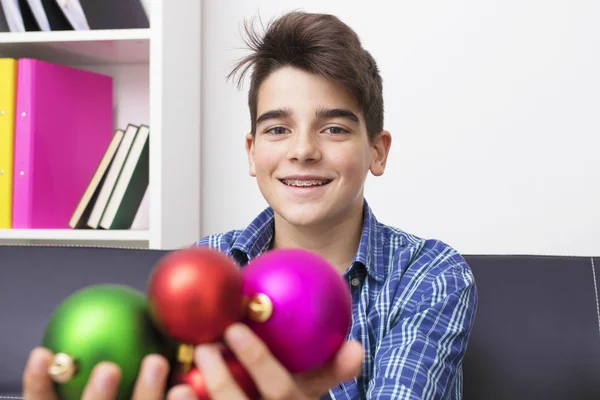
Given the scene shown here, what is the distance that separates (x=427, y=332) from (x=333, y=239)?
0.99ft

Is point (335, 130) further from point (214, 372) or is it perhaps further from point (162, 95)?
point (214, 372)

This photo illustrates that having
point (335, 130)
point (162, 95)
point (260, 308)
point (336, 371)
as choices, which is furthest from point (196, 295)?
point (162, 95)

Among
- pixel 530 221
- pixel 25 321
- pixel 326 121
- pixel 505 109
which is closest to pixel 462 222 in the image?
pixel 530 221

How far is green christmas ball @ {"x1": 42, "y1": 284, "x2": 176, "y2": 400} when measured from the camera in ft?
1.86

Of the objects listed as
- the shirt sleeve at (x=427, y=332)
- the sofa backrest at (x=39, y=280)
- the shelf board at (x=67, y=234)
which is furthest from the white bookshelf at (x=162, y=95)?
the shirt sleeve at (x=427, y=332)

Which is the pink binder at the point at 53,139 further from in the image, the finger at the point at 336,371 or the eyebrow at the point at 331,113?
the finger at the point at 336,371

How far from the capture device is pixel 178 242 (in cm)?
182

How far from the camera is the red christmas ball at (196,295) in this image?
21.5 inches

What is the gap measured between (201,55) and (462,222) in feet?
2.77

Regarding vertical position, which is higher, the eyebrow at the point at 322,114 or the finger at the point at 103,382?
the eyebrow at the point at 322,114

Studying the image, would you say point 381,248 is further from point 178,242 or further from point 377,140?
point 178,242

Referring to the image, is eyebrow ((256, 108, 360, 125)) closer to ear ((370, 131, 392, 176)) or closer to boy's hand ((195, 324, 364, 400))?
ear ((370, 131, 392, 176))

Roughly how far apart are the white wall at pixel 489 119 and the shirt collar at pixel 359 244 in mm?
489

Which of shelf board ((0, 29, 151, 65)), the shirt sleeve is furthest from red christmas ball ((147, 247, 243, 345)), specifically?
shelf board ((0, 29, 151, 65))
